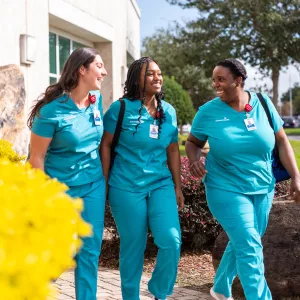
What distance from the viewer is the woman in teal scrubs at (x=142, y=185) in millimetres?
4531

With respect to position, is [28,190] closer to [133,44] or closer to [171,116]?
[171,116]

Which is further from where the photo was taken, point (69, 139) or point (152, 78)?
point (152, 78)

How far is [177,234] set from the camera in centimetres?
452

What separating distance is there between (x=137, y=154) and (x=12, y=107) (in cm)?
248

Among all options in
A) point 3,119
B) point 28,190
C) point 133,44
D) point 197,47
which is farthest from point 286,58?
point 28,190

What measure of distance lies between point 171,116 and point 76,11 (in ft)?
24.2

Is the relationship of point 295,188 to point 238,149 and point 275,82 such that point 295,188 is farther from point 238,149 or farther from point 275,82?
point 275,82

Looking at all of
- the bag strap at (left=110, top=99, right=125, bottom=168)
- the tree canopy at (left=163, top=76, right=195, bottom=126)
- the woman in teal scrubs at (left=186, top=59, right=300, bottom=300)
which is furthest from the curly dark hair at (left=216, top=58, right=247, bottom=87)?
Answer: the tree canopy at (left=163, top=76, right=195, bottom=126)

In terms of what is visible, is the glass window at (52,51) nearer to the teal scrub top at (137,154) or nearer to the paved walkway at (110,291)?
the paved walkway at (110,291)

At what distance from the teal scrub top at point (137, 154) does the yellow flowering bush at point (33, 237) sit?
282 centimetres

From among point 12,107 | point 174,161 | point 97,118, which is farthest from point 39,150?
point 12,107

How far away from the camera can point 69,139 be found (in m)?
4.22

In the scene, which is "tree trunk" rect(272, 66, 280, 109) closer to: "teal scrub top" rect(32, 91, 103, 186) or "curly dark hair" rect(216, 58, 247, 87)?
"curly dark hair" rect(216, 58, 247, 87)

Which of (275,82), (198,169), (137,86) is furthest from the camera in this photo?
(275,82)
